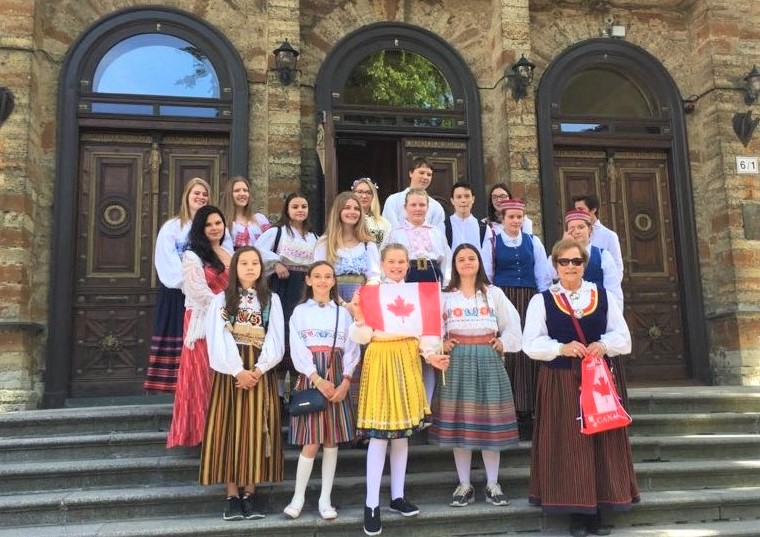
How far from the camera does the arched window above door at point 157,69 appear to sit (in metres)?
7.69

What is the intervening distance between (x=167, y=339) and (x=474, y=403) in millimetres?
2445

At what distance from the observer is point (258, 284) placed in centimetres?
445

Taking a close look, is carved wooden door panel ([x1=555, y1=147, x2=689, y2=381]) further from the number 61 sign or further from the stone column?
the number 61 sign

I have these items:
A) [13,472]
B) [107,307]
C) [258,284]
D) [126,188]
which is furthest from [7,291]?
[258,284]

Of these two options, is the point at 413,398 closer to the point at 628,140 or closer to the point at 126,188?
the point at 126,188

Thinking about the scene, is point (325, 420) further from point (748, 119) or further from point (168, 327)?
point (748, 119)

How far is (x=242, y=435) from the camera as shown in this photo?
13.8 ft

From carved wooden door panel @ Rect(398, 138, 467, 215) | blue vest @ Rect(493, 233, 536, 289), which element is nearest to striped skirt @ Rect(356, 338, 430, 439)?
blue vest @ Rect(493, 233, 536, 289)

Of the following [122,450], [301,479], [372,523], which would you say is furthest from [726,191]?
[122,450]

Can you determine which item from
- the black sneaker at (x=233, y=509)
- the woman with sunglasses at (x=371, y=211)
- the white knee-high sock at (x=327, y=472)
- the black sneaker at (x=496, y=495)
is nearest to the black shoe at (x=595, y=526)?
the black sneaker at (x=496, y=495)

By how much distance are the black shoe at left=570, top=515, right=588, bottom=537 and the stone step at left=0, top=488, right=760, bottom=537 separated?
0.12m

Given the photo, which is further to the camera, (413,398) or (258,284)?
(258,284)

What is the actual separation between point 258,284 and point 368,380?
1.02m

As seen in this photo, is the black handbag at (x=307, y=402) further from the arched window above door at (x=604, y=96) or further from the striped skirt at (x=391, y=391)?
the arched window above door at (x=604, y=96)
